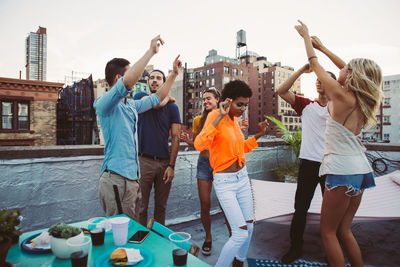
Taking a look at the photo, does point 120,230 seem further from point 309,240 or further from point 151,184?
point 309,240

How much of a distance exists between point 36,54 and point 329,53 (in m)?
114

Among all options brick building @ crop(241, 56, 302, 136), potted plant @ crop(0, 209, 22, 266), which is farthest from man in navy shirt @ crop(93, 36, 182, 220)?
brick building @ crop(241, 56, 302, 136)

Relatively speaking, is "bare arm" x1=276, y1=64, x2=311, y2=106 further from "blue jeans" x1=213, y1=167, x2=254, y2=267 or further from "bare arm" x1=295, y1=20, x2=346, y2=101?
"blue jeans" x1=213, y1=167, x2=254, y2=267

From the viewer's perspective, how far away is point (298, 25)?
2.06m

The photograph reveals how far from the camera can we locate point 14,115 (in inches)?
695

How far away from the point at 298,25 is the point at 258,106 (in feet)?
240

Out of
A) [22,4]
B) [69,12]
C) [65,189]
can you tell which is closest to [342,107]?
[65,189]

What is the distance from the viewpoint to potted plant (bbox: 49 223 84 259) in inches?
40.3

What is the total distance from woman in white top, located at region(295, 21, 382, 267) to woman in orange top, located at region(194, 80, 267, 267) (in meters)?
0.61

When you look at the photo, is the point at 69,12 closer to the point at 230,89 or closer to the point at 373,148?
the point at 230,89

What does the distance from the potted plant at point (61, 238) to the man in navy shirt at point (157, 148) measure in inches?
63.4

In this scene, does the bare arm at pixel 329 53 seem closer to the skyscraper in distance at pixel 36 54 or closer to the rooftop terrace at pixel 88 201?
the rooftop terrace at pixel 88 201

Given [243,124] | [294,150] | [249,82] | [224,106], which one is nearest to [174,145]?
[243,124]

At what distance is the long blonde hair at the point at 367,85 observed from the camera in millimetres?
1637
